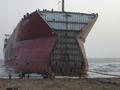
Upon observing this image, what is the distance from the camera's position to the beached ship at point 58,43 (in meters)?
27.7

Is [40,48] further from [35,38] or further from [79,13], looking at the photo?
[79,13]

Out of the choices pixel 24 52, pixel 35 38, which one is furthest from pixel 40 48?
pixel 24 52

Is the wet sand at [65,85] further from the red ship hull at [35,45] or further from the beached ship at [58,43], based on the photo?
the red ship hull at [35,45]

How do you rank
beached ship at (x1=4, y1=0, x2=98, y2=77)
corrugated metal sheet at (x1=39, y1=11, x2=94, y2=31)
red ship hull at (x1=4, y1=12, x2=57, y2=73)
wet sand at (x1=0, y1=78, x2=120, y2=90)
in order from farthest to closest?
corrugated metal sheet at (x1=39, y1=11, x2=94, y2=31) < red ship hull at (x1=4, y1=12, x2=57, y2=73) < beached ship at (x1=4, y1=0, x2=98, y2=77) < wet sand at (x1=0, y1=78, x2=120, y2=90)

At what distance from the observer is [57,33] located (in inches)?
1105

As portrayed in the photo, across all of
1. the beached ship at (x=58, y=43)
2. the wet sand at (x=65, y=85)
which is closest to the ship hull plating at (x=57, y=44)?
the beached ship at (x=58, y=43)

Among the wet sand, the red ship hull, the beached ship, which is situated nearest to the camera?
the wet sand

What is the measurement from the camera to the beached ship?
2770 centimetres

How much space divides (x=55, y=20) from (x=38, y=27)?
8.11 feet

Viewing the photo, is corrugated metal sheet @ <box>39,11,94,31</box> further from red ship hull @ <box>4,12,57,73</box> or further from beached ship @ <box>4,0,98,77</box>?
red ship hull @ <box>4,12,57,73</box>

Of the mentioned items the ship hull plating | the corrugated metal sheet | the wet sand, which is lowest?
the wet sand

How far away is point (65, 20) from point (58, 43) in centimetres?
265

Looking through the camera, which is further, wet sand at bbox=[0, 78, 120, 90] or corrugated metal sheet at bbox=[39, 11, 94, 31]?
corrugated metal sheet at bbox=[39, 11, 94, 31]

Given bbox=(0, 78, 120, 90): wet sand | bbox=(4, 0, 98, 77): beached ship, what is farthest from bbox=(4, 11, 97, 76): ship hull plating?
bbox=(0, 78, 120, 90): wet sand
